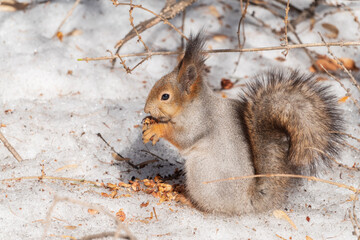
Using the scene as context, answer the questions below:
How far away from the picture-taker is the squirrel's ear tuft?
181 centimetres

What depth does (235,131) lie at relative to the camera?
1873mm

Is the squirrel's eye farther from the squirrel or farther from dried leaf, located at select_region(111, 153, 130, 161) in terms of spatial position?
dried leaf, located at select_region(111, 153, 130, 161)

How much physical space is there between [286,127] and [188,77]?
45cm

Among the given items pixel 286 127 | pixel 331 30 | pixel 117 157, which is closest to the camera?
pixel 286 127

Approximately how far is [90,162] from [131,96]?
0.67 m

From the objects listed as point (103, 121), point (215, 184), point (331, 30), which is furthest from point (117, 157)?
point (331, 30)

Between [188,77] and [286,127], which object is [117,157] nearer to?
[188,77]

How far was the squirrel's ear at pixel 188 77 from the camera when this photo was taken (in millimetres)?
1842

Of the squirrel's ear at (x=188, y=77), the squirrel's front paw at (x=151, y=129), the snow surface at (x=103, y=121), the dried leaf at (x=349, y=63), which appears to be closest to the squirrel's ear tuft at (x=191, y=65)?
the squirrel's ear at (x=188, y=77)

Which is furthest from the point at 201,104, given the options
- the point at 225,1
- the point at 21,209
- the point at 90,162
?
the point at 225,1

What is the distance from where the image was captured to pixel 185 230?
175cm

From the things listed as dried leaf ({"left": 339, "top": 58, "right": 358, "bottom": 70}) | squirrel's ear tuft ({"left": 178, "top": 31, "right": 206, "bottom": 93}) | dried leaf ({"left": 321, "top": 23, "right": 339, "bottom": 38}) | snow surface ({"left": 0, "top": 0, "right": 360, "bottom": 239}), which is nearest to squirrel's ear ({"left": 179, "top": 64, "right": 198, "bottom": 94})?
squirrel's ear tuft ({"left": 178, "top": 31, "right": 206, "bottom": 93})

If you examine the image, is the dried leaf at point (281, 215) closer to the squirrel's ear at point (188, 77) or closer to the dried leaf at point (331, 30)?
the squirrel's ear at point (188, 77)

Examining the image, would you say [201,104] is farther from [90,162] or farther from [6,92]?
[6,92]
